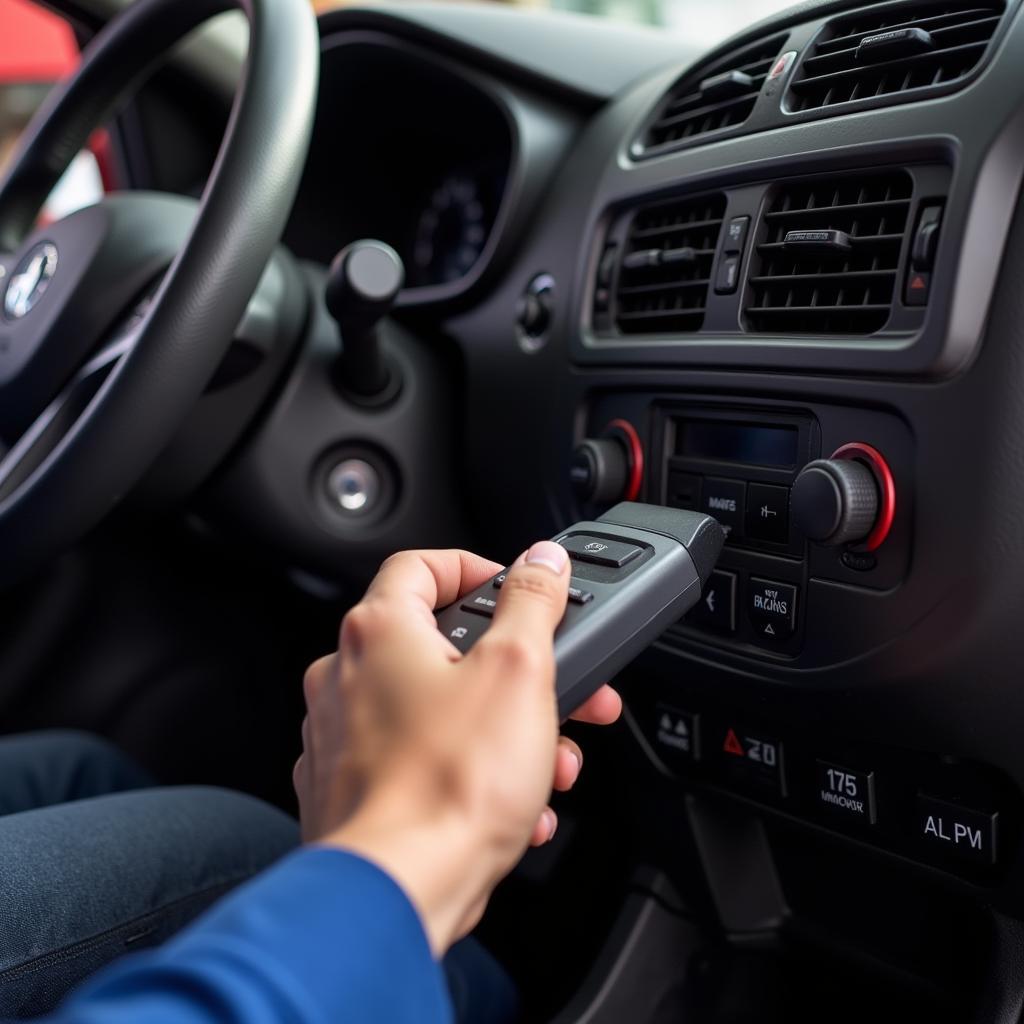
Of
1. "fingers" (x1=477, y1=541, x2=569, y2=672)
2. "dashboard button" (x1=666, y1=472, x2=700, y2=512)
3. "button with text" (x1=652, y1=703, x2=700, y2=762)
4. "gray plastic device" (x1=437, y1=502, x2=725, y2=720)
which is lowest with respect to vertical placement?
"button with text" (x1=652, y1=703, x2=700, y2=762)

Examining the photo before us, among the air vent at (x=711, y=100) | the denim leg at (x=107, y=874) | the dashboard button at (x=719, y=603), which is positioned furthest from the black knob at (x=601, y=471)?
the denim leg at (x=107, y=874)

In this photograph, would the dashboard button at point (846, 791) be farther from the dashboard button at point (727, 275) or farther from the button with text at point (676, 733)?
the dashboard button at point (727, 275)

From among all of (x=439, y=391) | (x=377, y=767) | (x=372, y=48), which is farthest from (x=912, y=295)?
(x=372, y=48)

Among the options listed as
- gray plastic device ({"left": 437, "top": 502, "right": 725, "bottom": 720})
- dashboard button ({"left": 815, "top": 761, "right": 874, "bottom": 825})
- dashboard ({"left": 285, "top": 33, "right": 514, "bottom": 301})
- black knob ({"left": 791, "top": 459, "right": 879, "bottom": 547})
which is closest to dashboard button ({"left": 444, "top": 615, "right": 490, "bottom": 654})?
gray plastic device ({"left": 437, "top": 502, "right": 725, "bottom": 720})

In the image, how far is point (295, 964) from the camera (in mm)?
320

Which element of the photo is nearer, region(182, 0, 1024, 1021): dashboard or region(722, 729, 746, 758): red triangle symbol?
region(182, 0, 1024, 1021): dashboard

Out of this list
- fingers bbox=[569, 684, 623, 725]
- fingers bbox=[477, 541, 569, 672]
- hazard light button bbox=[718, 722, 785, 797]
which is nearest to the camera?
fingers bbox=[477, 541, 569, 672]

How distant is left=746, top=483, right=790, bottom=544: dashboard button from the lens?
0.70 meters

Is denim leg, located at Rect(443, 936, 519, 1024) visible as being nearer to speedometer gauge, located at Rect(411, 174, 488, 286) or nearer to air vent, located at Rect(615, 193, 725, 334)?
air vent, located at Rect(615, 193, 725, 334)

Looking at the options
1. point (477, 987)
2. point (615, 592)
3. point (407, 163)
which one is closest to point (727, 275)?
point (615, 592)

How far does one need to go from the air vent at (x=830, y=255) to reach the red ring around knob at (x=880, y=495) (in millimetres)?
76

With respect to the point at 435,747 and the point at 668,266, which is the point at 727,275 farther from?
the point at 435,747

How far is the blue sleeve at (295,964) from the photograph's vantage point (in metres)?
0.31

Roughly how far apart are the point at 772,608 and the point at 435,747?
1.23ft
